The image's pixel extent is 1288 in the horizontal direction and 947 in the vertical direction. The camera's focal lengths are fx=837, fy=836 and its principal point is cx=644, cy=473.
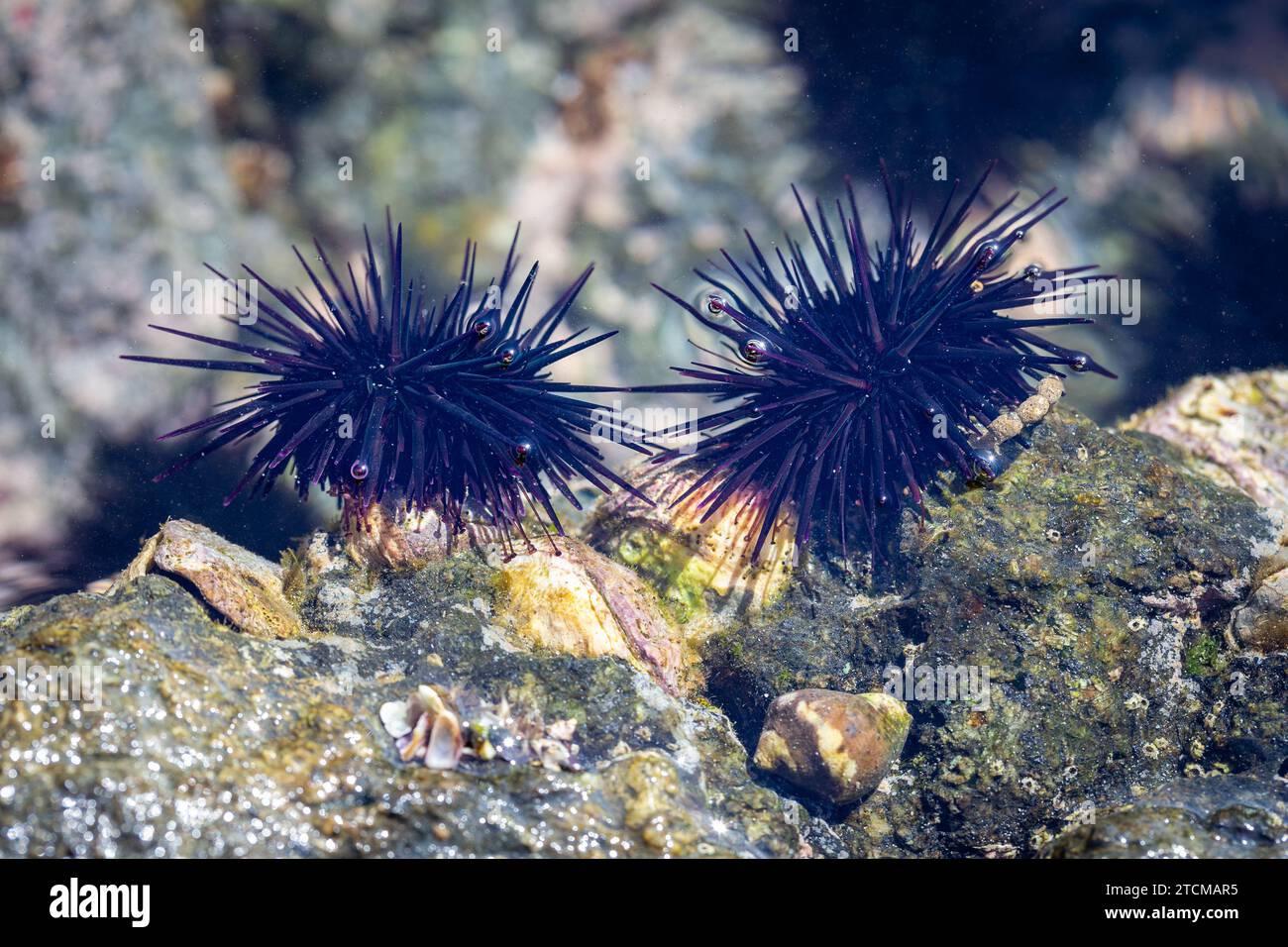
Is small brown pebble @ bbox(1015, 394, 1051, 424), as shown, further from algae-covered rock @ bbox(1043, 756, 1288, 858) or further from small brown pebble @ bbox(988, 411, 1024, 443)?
algae-covered rock @ bbox(1043, 756, 1288, 858)

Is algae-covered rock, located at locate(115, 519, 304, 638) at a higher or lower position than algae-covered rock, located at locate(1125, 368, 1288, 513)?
lower

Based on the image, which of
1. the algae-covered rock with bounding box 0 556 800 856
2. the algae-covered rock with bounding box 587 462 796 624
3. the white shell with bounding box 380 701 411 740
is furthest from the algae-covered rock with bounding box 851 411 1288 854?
the white shell with bounding box 380 701 411 740

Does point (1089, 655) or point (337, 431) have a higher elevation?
point (337, 431)

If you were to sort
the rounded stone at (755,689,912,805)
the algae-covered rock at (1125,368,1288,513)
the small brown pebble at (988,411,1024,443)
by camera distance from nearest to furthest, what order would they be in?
the rounded stone at (755,689,912,805)
the small brown pebble at (988,411,1024,443)
the algae-covered rock at (1125,368,1288,513)

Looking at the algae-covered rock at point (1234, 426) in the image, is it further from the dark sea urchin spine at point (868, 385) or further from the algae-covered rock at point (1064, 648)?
the dark sea urchin spine at point (868, 385)

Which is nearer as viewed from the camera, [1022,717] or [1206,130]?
[1022,717]

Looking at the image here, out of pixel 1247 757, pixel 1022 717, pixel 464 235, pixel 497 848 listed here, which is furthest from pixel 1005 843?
pixel 464 235

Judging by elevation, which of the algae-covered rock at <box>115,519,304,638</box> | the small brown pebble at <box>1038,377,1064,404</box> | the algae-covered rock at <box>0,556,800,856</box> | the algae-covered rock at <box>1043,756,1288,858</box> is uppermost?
the small brown pebble at <box>1038,377,1064,404</box>
